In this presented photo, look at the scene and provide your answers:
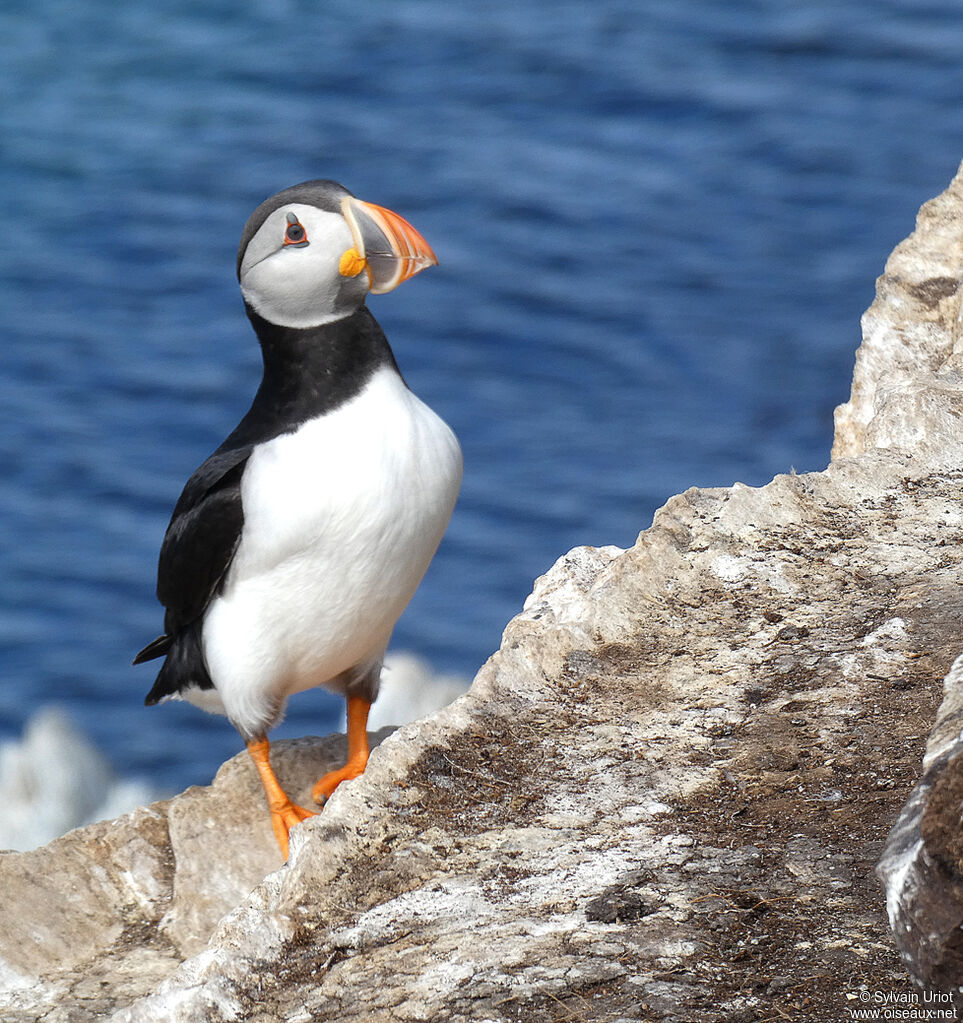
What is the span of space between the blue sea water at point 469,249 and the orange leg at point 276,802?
15.6ft

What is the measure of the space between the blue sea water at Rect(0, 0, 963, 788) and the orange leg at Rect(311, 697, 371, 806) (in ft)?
15.1

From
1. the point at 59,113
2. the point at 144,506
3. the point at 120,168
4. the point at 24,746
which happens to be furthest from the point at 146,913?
the point at 59,113

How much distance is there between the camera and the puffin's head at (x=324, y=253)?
3.48 m

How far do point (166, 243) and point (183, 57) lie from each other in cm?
304

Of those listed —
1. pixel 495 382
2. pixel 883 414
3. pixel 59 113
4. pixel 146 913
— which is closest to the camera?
pixel 883 414

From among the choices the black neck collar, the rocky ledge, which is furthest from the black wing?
the rocky ledge

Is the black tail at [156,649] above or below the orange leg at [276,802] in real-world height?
above

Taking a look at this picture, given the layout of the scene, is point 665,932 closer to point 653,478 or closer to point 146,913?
point 146,913

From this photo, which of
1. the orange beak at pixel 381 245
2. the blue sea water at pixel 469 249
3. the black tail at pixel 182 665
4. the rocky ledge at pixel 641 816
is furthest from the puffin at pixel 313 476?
the blue sea water at pixel 469 249

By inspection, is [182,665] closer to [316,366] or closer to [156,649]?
[156,649]

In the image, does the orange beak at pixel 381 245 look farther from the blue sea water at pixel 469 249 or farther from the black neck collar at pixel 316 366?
the blue sea water at pixel 469 249

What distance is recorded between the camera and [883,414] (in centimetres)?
344

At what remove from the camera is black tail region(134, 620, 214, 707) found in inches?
157

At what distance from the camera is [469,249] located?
11.3 metres
